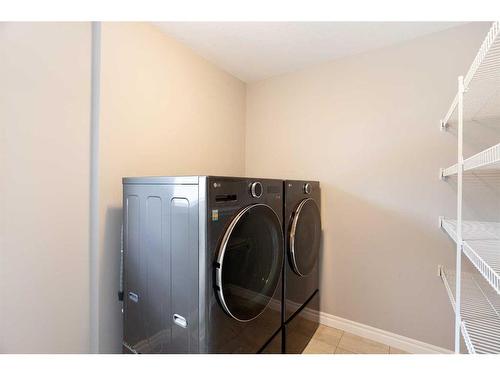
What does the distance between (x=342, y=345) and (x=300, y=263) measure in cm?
77

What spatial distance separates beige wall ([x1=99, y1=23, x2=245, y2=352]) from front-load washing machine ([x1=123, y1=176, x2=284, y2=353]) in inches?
5.3

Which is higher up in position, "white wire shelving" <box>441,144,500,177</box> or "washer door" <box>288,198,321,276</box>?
"white wire shelving" <box>441,144,500,177</box>

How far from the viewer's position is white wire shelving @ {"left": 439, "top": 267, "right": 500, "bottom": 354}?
82 centimetres

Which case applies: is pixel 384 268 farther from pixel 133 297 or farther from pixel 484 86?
pixel 133 297

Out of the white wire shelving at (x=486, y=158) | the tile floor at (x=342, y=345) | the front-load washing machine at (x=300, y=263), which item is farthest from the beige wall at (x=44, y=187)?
the white wire shelving at (x=486, y=158)

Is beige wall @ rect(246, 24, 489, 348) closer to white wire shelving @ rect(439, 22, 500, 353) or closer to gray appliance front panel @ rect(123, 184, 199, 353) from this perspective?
white wire shelving @ rect(439, 22, 500, 353)

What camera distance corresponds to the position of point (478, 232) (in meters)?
1.20

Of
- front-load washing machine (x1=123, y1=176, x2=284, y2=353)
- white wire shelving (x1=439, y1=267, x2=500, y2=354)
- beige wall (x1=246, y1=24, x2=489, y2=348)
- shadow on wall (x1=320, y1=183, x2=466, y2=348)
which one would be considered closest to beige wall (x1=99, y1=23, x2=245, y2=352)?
front-load washing machine (x1=123, y1=176, x2=284, y2=353)

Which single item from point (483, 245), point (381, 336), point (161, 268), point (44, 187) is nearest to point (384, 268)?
point (381, 336)
